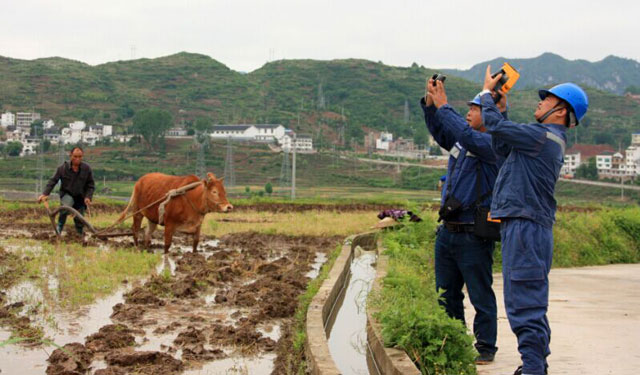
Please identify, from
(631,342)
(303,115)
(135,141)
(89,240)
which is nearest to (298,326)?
(631,342)

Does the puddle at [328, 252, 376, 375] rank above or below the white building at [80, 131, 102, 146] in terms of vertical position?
below

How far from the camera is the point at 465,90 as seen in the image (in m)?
138

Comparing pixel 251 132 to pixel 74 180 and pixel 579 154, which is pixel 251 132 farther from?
pixel 74 180

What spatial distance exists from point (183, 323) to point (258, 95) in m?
138

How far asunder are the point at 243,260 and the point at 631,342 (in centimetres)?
706

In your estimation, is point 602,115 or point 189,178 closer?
point 189,178

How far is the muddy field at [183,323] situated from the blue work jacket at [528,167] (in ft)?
7.83

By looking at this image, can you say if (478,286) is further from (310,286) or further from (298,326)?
(310,286)

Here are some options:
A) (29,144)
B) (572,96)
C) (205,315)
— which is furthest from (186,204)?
(29,144)

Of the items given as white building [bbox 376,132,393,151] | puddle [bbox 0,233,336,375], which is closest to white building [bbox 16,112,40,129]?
white building [bbox 376,132,393,151]

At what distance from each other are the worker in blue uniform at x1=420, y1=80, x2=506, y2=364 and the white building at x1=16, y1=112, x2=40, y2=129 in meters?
100

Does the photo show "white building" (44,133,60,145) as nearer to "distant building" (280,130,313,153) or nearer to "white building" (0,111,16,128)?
"white building" (0,111,16,128)

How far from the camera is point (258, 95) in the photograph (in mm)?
144125

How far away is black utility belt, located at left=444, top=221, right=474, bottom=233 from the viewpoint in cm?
635
